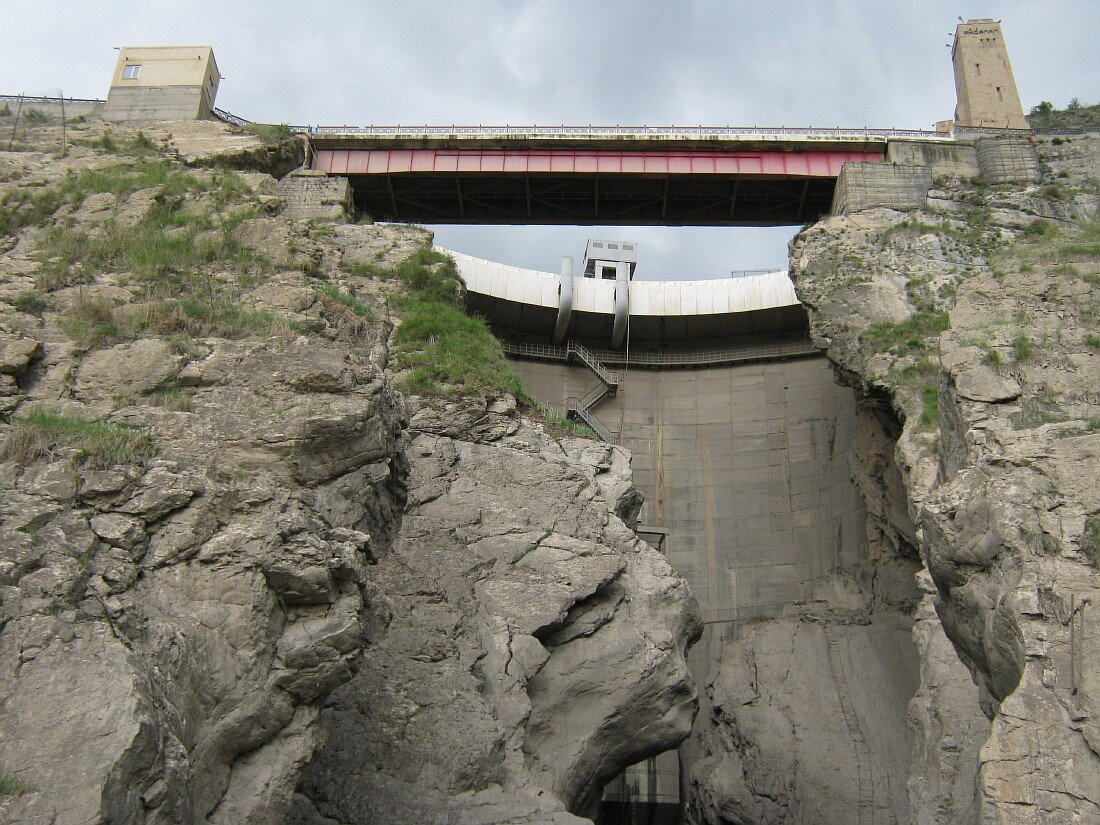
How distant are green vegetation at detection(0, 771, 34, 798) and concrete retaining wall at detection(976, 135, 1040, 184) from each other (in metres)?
29.5

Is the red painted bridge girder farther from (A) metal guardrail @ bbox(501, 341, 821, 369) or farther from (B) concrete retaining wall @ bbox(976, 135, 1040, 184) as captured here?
(A) metal guardrail @ bbox(501, 341, 821, 369)

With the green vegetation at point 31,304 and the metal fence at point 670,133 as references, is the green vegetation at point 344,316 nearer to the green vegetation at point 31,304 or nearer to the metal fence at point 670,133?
the green vegetation at point 31,304

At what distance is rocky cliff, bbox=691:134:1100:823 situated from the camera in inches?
518

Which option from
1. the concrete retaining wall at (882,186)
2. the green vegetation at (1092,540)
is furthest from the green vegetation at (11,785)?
the concrete retaining wall at (882,186)

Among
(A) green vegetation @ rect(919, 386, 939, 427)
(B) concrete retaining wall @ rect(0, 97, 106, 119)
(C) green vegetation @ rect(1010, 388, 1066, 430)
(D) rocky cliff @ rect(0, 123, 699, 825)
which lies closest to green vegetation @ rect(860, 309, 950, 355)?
(A) green vegetation @ rect(919, 386, 939, 427)

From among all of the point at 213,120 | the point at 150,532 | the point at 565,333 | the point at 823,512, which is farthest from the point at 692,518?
the point at 150,532

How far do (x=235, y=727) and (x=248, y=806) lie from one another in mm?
721

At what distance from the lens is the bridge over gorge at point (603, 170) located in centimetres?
3241

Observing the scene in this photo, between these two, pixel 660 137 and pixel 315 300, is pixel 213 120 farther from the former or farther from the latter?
pixel 315 300

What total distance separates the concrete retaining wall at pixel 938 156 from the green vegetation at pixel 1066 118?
297 cm

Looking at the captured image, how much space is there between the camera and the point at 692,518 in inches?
1223

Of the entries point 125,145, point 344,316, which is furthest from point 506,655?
point 125,145

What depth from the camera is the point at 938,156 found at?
31.5 metres

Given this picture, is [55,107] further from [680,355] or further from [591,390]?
[680,355]
